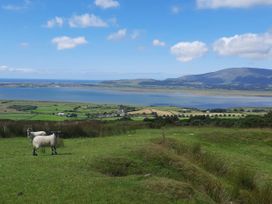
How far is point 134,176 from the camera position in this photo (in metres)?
15.8

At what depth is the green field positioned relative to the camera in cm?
1307

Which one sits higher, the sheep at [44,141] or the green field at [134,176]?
the sheep at [44,141]

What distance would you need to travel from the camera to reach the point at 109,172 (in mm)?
16859

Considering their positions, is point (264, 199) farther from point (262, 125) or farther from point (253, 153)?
point (262, 125)

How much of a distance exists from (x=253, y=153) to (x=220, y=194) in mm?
12614

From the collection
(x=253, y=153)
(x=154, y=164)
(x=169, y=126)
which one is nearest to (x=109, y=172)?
(x=154, y=164)

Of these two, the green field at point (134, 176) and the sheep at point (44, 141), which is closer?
the green field at point (134, 176)

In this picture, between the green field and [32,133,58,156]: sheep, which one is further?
[32,133,58,156]: sheep

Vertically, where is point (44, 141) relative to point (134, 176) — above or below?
above

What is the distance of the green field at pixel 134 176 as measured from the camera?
13070 millimetres

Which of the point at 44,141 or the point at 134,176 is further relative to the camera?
the point at 44,141

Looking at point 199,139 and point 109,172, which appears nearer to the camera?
point 109,172

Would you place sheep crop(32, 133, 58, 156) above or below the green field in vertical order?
above

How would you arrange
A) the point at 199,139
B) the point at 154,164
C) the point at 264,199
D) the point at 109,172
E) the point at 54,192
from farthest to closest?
1. the point at 199,139
2. the point at 154,164
3. the point at 109,172
4. the point at 264,199
5. the point at 54,192
